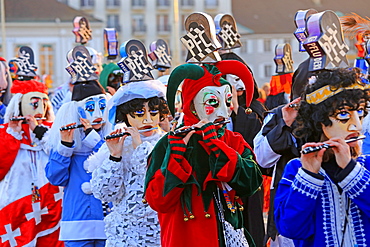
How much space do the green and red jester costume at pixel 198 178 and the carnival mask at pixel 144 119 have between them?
1081mm

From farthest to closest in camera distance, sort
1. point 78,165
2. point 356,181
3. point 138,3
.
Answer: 1. point 138,3
2. point 78,165
3. point 356,181

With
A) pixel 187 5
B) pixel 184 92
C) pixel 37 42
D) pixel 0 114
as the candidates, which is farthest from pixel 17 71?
pixel 187 5

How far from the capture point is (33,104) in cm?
812

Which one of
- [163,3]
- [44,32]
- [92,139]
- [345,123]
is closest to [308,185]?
[345,123]

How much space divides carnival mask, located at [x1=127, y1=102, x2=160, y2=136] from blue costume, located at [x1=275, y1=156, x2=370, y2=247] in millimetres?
2094

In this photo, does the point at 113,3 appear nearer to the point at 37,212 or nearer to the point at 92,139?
the point at 37,212

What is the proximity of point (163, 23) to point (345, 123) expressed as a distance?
6078 cm

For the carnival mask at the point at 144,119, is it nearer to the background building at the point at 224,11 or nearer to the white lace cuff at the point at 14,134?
the white lace cuff at the point at 14,134

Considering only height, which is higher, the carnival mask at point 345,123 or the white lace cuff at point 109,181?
the carnival mask at point 345,123

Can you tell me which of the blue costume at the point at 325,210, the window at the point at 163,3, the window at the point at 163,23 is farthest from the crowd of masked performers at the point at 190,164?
the window at the point at 163,3

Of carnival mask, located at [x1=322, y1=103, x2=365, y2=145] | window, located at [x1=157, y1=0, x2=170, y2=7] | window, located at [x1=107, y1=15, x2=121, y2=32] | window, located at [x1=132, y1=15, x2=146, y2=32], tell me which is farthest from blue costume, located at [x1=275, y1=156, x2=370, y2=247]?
window, located at [x1=157, y1=0, x2=170, y2=7]

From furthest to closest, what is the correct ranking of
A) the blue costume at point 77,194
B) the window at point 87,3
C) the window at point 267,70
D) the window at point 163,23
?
the window at point 163,23 → the window at point 87,3 → the window at point 267,70 → the blue costume at point 77,194

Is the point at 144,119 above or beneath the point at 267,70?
beneath

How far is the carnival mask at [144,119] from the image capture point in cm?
608
